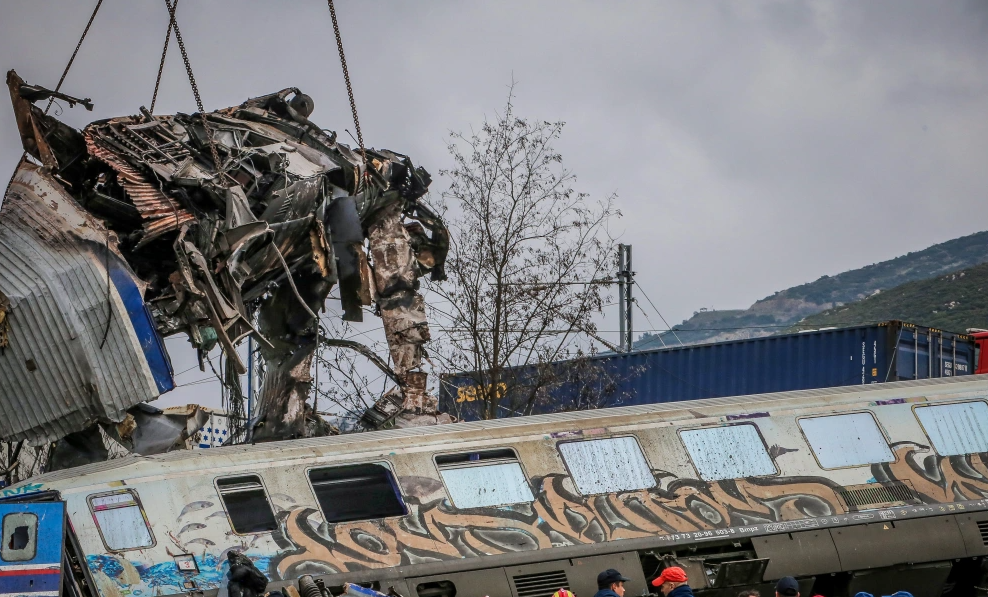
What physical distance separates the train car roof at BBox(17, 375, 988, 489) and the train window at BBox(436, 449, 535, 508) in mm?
242

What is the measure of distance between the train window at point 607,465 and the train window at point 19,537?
6.42 metres

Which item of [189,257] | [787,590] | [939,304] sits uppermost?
[189,257]

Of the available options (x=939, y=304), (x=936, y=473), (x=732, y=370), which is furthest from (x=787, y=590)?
(x=939, y=304)

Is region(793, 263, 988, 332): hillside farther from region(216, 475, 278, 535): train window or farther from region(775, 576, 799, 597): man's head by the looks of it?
region(775, 576, 799, 597): man's head

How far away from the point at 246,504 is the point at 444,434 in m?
2.64

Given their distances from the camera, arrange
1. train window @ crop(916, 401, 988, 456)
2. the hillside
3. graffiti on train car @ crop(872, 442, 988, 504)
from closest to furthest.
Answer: graffiti on train car @ crop(872, 442, 988, 504)
train window @ crop(916, 401, 988, 456)
the hillside

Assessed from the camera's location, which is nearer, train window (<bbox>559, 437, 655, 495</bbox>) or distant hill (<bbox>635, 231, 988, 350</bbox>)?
train window (<bbox>559, 437, 655, 495</bbox>)

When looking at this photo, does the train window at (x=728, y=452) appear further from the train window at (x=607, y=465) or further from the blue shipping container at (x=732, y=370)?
the blue shipping container at (x=732, y=370)

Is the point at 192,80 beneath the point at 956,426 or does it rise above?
above

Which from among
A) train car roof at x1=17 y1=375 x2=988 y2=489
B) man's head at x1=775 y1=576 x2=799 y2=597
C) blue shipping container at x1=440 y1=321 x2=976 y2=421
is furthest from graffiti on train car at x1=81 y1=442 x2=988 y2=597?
blue shipping container at x1=440 y1=321 x2=976 y2=421

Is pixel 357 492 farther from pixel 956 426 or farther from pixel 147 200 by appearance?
pixel 956 426

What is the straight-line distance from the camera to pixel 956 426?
16359mm

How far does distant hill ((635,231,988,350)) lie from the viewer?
173 metres

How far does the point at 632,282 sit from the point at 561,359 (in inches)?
227
